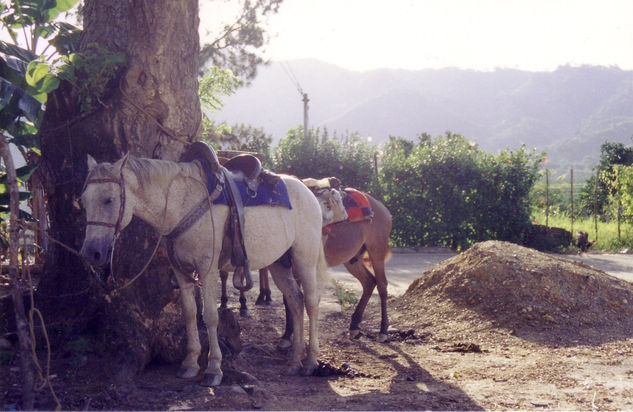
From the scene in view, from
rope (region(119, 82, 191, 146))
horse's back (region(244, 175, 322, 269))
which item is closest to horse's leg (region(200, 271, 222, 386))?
horse's back (region(244, 175, 322, 269))

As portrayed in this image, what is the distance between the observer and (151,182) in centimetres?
396

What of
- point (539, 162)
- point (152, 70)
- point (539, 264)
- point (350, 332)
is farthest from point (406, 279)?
point (152, 70)

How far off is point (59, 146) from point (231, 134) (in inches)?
558

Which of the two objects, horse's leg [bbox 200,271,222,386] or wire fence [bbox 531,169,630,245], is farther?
wire fence [bbox 531,169,630,245]

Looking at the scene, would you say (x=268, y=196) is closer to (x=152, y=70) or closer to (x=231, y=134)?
(x=152, y=70)

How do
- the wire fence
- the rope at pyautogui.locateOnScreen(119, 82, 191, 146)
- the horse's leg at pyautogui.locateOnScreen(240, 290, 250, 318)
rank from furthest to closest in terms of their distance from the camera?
1. the wire fence
2. the horse's leg at pyautogui.locateOnScreen(240, 290, 250, 318)
3. the rope at pyautogui.locateOnScreen(119, 82, 191, 146)

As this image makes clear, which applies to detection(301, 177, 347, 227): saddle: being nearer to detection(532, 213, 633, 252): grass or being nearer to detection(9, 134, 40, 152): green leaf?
detection(9, 134, 40, 152): green leaf

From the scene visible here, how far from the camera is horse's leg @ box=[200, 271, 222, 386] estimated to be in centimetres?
424

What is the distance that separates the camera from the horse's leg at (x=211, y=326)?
4.24 meters

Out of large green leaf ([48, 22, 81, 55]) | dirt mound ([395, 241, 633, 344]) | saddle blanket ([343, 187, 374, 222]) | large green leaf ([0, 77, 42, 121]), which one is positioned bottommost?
dirt mound ([395, 241, 633, 344])

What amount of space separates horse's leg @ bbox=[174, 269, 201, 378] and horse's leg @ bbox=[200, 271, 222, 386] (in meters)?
0.18

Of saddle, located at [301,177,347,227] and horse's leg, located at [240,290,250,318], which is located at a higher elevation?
saddle, located at [301,177,347,227]

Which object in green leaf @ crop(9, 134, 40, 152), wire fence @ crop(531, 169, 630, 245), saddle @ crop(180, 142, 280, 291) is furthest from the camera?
wire fence @ crop(531, 169, 630, 245)

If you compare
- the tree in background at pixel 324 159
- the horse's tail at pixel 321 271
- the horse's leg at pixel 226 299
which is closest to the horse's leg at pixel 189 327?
the horse's tail at pixel 321 271
